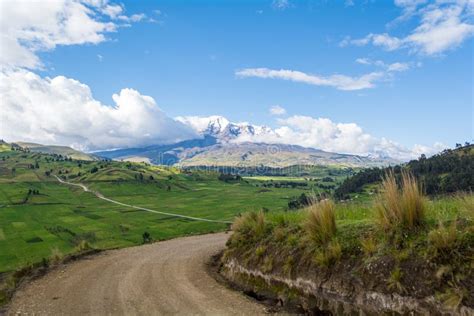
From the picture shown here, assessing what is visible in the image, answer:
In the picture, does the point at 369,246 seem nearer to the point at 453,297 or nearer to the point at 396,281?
the point at 396,281

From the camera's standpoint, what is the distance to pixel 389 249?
9.86 metres

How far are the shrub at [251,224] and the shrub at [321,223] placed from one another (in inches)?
131

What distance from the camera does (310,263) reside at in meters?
11.5

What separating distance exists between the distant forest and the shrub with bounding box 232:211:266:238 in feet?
118

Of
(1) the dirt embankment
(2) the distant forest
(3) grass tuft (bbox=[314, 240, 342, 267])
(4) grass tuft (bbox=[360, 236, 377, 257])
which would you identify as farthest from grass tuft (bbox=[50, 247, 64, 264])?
(2) the distant forest

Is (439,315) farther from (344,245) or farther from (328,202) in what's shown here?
(328,202)

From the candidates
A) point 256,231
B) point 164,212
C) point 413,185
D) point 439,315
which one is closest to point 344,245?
point 413,185

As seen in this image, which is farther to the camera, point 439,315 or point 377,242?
point 377,242

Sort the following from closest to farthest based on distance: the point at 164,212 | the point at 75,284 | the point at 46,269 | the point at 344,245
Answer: the point at 344,245
the point at 75,284
the point at 46,269
the point at 164,212

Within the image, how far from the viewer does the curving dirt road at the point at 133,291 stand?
11.3 metres

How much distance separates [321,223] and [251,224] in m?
4.72

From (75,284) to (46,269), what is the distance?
3.38 metres

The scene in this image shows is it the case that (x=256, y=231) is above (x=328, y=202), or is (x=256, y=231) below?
below

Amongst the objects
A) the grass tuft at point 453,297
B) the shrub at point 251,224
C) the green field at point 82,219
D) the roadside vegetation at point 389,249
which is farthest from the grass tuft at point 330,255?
the green field at point 82,219
